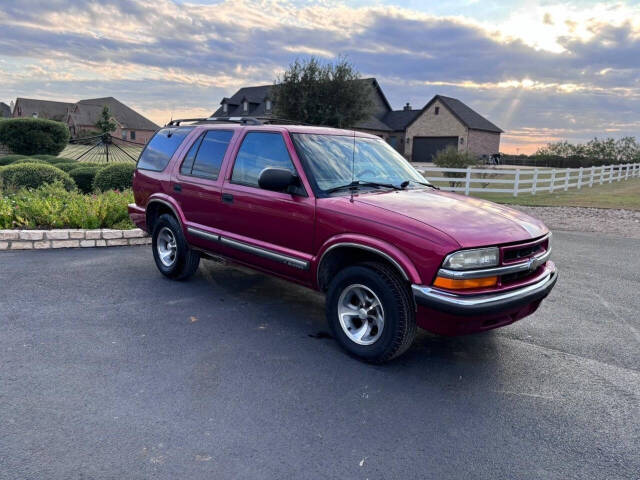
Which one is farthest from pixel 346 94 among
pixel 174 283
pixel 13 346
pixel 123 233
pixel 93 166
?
pixel 13 346

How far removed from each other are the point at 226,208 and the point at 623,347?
4158 mm

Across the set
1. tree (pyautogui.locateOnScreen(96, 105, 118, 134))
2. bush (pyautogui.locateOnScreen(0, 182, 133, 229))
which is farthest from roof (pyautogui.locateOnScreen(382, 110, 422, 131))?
bush (pyautogui.locateOnScreen(0, 182, 133, 229))

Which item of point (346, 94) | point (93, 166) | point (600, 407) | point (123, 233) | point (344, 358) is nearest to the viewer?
point (600, 407)

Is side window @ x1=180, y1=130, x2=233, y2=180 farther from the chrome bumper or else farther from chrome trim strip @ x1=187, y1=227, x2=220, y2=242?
the chrome bumper

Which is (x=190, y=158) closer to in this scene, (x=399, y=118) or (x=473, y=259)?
(x=473, y=259)

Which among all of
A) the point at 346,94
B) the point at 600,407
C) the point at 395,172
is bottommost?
the point at 600,407

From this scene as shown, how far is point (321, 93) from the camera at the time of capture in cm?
3225

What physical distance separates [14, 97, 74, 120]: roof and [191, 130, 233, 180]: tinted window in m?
75.2

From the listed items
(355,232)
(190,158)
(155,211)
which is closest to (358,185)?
(355,232)

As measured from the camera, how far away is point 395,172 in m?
5.23

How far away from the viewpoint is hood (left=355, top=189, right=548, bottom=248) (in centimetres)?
375

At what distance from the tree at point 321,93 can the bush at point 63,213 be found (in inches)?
954

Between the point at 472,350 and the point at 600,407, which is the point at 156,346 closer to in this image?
the point at 472,350

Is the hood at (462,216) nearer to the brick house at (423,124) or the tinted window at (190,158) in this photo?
the tinted window at (190,158)
